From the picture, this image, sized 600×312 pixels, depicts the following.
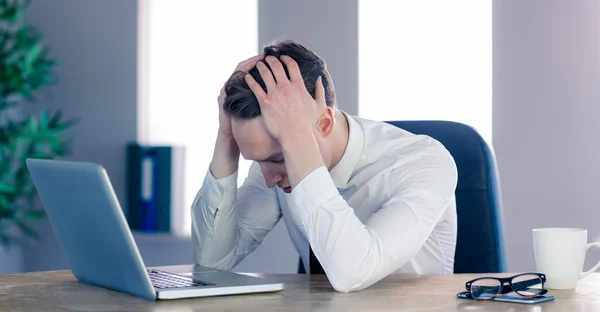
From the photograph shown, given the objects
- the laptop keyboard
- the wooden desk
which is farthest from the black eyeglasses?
the laptop keyboard

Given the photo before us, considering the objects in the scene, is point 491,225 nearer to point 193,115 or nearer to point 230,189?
point 230,189

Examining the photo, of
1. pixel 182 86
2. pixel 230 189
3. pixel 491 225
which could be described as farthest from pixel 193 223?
pixel 182 86

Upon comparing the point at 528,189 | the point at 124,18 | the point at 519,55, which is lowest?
the point at 528,189

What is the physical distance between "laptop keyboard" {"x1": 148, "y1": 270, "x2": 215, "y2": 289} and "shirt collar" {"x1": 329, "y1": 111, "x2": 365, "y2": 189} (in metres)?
0.51

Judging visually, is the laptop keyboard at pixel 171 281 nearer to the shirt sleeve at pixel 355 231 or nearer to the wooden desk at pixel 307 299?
the wooden desk at pixel 307 299

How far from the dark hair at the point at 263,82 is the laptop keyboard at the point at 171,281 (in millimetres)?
362

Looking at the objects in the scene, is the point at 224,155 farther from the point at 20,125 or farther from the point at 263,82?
the point at 20,125

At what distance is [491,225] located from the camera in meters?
1.93

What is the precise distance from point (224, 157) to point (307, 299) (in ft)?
2.05

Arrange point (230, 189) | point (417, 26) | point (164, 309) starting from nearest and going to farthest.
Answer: point (164, 309), point (230, 189), point (417, 26)

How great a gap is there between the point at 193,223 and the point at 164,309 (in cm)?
75

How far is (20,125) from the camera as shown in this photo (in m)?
3.93

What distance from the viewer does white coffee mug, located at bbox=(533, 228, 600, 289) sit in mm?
1358

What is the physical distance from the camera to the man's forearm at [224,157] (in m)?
1.82
